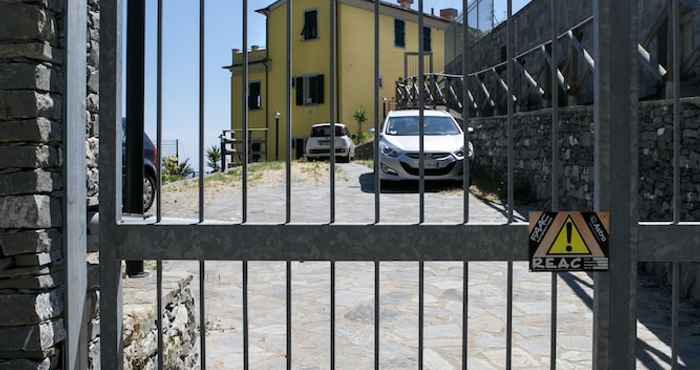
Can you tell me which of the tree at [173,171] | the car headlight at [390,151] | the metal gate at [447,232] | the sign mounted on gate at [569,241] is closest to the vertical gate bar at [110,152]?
the metal gate at [447,232]

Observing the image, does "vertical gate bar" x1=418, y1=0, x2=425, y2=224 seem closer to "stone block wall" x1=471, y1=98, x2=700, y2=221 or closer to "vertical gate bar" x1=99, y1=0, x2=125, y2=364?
"vertical gate bar" x1=99, y1=0, x2=125, y2=364

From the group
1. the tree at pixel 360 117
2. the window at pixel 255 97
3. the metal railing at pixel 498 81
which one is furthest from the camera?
the window at pixel 255 97

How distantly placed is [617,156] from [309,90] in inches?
929

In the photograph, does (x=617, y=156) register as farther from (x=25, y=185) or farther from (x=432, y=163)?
(x=432, y=163)

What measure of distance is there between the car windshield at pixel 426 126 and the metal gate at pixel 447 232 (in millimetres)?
9359

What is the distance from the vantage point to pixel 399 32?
87.9ft

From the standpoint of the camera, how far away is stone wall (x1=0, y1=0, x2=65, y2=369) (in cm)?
234

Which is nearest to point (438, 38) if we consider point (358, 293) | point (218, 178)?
point (218, 178)

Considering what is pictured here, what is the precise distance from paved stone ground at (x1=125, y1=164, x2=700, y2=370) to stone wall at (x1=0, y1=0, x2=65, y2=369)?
0.75 meters

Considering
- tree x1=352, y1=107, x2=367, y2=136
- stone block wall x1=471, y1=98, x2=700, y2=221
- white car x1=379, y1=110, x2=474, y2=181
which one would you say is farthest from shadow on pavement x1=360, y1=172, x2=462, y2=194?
tree x1=352, y1=107, x2=367, y2=136

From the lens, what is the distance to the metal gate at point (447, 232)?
2324 mm

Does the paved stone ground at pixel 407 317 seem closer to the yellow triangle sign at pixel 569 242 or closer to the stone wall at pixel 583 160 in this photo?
the stone wall at pixel 583 160

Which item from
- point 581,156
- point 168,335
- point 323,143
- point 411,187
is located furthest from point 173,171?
point 168,335

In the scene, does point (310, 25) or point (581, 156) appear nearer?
point (581, 156)
